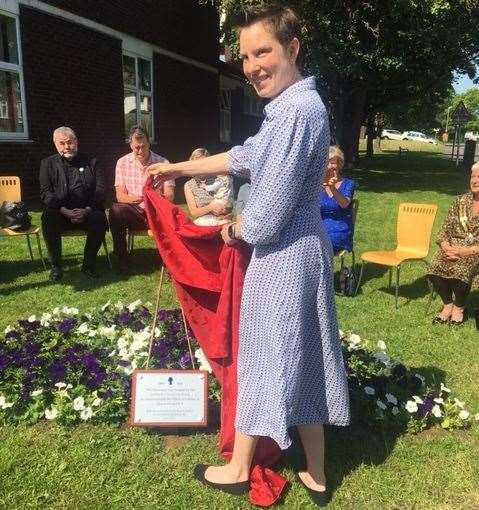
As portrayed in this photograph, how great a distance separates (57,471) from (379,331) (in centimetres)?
301

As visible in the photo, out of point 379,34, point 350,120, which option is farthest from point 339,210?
point 350,120

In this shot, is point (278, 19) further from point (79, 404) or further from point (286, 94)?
point (79, 404)

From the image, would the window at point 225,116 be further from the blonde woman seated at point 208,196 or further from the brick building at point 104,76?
the blonde woman seated at point 208,196

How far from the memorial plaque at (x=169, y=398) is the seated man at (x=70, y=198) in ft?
10.6

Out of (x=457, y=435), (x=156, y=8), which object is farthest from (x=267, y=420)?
(x=156, y=8)

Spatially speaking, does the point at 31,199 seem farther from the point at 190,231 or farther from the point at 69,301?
the point at 190,231

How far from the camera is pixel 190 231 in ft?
9.18

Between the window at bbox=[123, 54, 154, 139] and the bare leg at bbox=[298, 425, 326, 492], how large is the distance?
36.2 ft

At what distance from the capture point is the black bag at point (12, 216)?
6.06 meters

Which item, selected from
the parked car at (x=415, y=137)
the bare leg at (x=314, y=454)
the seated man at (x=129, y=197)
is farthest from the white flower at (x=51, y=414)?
the parked car at (x=415, y=137)

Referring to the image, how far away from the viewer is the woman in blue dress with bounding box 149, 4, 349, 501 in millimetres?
2098

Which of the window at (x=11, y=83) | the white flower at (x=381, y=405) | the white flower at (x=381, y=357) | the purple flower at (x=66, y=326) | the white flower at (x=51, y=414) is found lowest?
the white flower at (x=51, y=414)

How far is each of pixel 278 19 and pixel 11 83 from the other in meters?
8.43

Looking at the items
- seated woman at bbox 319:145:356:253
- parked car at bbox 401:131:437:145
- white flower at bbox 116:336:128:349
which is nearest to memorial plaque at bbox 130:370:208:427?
white flower at bbox 116:336:128:349
